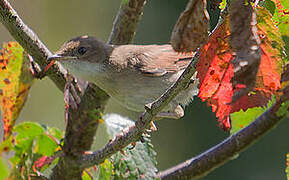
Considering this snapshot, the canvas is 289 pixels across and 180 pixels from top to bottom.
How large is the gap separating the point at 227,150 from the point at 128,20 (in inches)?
30.6

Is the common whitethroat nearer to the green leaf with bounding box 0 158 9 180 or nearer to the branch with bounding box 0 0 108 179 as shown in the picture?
the branch with bounding box 0 0 108 179

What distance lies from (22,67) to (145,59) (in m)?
0.86

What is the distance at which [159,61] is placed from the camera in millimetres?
2494

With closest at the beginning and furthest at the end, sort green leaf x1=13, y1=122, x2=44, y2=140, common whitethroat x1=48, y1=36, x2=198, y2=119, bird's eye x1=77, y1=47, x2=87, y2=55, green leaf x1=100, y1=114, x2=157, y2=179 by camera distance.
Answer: green leaf x1=100, y1=114, x2=157, y2=179 → green leaf x1=13, y1=122, x2=44, y2=140 → common whitethroat x1=48, y1=36, x2=198, y2=119 → bird's eye x1=77, y1=47, x2=87, y2=55

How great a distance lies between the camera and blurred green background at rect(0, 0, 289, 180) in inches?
197

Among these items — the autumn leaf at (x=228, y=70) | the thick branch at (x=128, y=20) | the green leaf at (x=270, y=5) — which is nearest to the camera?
the autumn leaf at (x=228, y=70)

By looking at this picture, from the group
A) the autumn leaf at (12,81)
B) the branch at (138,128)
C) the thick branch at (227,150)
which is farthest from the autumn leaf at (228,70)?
the autumn leaf at (12,81)

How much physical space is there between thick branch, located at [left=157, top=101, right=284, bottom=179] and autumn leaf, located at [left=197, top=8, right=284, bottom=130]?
3.06ft

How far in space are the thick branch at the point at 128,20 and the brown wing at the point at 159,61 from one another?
13.0 inches

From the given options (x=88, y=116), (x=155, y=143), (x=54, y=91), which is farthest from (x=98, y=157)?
(x=54, y=91)

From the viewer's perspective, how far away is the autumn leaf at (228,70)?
0.61 m

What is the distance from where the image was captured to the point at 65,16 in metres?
6.90

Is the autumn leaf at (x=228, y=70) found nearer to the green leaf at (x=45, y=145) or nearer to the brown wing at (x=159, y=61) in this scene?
the green leaf at (x=45, y=145)

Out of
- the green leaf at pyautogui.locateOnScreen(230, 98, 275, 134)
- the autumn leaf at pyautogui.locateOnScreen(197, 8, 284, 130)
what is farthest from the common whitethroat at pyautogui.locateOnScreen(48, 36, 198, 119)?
the autumn leaf at pyautogui.locateOnScreen(197, 8, 284, 130)
